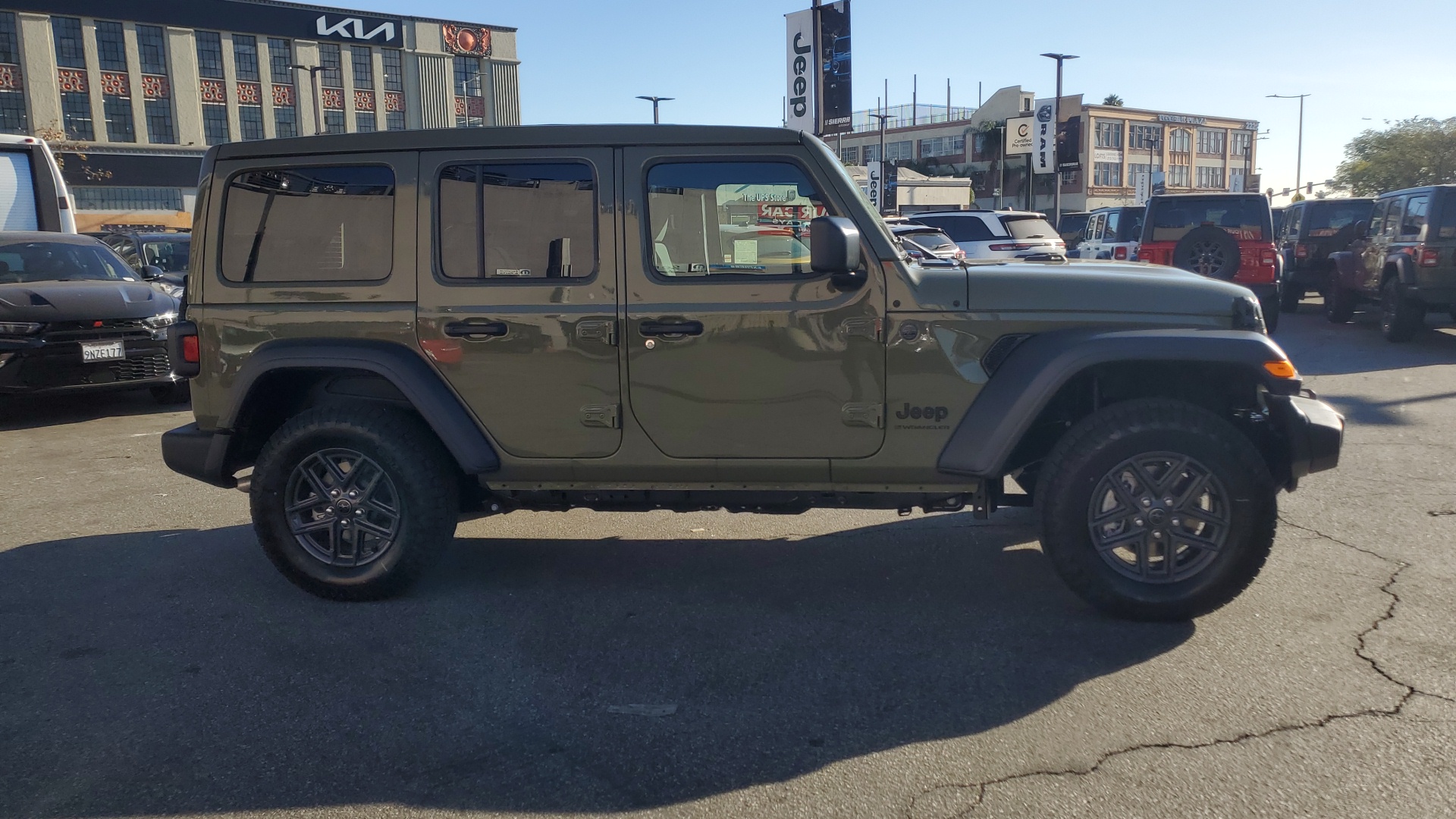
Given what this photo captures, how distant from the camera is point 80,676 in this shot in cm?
393

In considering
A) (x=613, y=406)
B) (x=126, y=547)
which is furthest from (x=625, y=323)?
(x=126, y=547)

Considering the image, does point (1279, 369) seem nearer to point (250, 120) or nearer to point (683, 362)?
point (683, 362)

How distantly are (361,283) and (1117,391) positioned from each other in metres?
3.14

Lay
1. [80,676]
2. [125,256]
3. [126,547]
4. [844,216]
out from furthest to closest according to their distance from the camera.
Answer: [125,256], [126,547], [844,216], [80,676]

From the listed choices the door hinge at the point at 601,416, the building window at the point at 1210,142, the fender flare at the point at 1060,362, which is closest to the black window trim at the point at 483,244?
the door hinge at the point at 601,416

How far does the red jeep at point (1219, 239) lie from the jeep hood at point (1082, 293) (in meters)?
9.13

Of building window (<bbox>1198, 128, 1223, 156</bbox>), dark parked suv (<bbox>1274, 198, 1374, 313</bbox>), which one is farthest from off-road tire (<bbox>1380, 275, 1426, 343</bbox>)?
building window (<bbox>1198, 128, 1223, 156</bbox>)

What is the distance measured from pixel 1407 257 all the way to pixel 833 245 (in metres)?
11.6

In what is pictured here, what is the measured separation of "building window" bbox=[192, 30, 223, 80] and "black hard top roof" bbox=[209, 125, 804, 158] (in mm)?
50076

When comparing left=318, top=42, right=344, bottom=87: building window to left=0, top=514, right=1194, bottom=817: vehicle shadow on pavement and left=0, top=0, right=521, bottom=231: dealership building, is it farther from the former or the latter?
left=0, top=514, right=1194, bottom=817: vehicle shadow on pavement

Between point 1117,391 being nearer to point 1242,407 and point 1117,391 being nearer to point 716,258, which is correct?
point 1242,407

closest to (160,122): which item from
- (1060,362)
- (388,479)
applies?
(388,479)

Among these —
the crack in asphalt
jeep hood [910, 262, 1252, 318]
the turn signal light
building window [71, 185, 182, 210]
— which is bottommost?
the crack in asphalt

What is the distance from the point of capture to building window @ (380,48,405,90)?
50.6 meters
